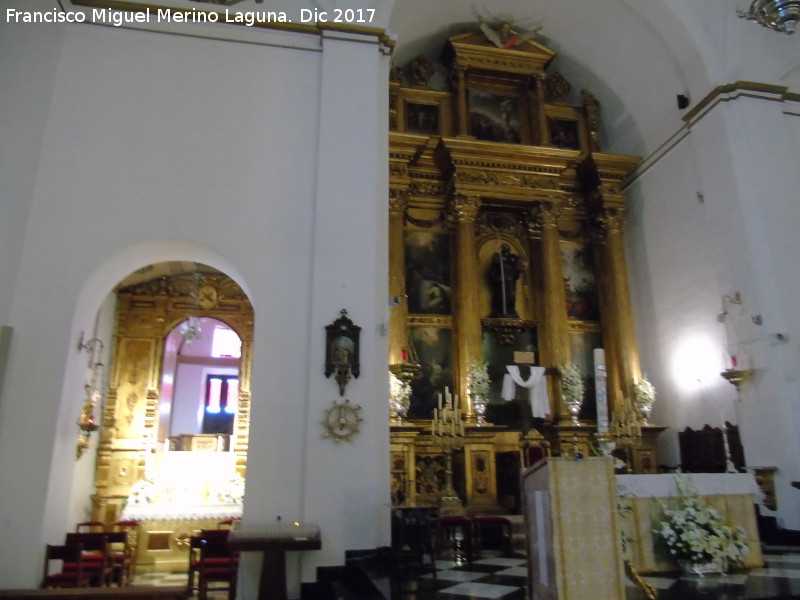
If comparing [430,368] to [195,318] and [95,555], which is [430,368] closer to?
[195,318]

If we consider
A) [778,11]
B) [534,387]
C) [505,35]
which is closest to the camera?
[778,11]

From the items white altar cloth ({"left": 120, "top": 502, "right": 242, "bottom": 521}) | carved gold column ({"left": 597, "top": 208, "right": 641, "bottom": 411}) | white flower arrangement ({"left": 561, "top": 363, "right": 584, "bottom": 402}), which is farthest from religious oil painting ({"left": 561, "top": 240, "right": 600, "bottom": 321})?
white altar cloth ({"left": 120, "top": 502, "right": 242, "bottom": 521})

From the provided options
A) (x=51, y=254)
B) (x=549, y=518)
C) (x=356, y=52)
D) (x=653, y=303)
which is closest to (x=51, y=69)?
(x=51, y=254)

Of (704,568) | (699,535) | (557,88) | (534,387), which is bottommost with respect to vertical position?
(704,568)

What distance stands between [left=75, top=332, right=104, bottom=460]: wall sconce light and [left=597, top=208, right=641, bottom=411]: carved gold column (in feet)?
25.2

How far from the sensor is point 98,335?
870 centimetres

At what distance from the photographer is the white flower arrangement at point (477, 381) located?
9375mm

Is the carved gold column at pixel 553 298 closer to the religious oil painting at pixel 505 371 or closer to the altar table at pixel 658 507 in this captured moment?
the religious oil painting at pixel 505 371

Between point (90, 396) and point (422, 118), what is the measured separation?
7.06m

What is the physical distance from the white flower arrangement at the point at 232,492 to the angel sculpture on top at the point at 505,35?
868 cm

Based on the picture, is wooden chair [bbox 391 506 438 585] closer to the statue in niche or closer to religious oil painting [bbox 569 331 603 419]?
the statue in niche

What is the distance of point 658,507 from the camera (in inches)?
205

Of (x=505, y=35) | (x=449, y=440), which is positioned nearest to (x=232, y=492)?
(x=449, y=440)

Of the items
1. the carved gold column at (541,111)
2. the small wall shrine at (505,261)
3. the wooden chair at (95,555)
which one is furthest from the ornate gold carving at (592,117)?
the wooden chair at (95,555)
